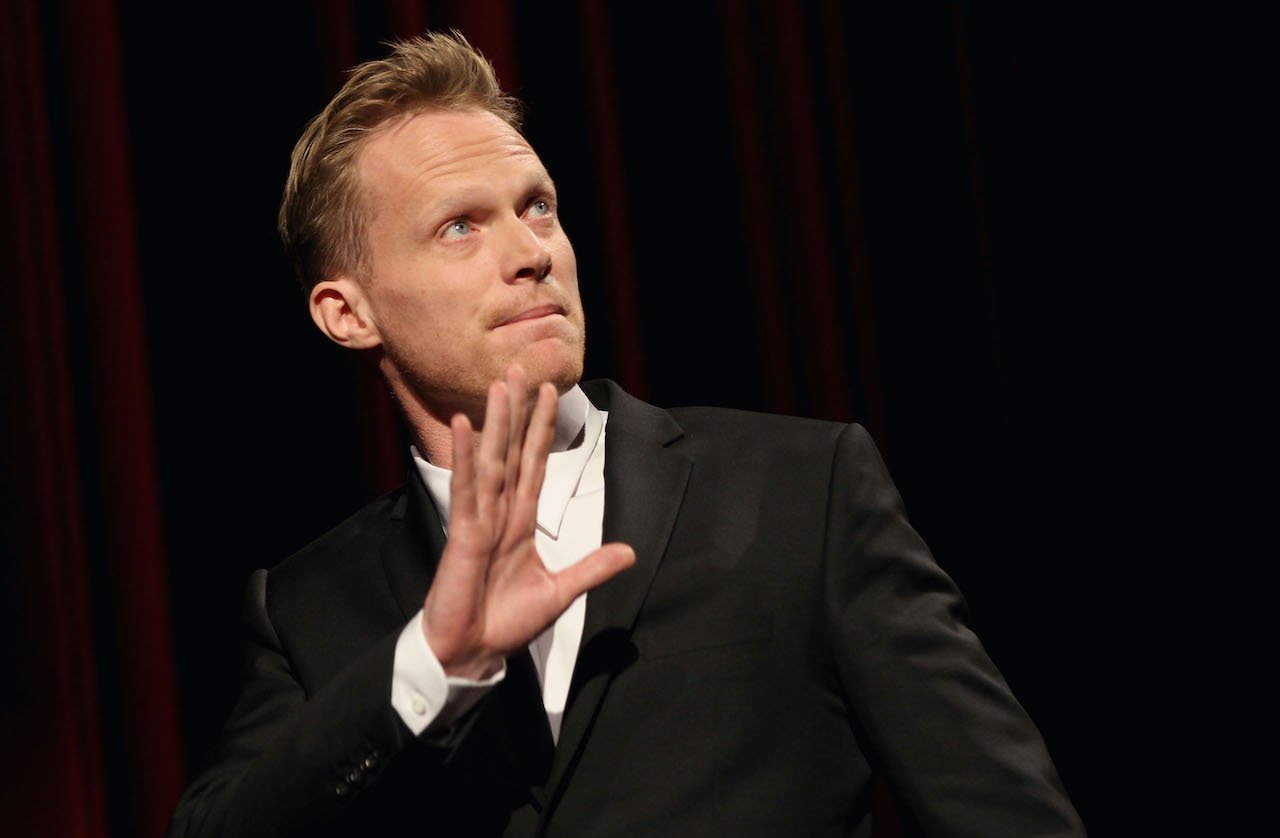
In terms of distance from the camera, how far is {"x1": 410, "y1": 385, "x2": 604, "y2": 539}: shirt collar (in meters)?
1.45

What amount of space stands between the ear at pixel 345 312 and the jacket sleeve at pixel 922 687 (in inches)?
23.0

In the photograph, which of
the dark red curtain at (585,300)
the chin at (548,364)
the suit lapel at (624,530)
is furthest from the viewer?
the dark red curtain at (585,300)

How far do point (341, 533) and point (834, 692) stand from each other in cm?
63

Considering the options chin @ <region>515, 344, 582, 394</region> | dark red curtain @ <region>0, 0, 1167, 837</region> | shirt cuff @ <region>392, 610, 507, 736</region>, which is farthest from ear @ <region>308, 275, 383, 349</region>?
shirt cuff @ <region>392, 610, 507, 736</region>

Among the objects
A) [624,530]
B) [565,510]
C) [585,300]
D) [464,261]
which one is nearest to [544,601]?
[624,530]

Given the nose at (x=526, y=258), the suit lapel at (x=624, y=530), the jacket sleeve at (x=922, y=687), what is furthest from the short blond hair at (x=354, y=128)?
the jacket sleeve at (x=922, y=687)

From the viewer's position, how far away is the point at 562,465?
147 cm

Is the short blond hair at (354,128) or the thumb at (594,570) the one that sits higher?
the short blond hair at (354,128)

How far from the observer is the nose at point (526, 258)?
1396 millimetres

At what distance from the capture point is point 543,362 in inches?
54.1

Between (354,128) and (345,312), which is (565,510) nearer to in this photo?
(345,312)

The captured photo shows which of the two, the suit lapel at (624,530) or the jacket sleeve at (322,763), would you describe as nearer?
the jacket sleeve at (322,763)

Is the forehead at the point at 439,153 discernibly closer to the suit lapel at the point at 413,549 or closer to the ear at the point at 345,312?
the ear at the point at 345,312

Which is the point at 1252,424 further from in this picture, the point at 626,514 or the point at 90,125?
the point at 90,125
